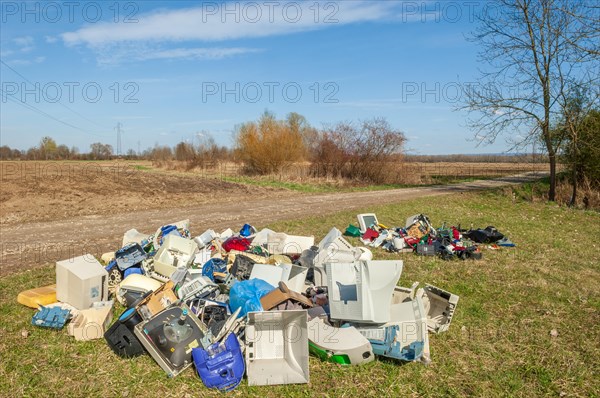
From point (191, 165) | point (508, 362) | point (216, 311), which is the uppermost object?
point (191, 165)

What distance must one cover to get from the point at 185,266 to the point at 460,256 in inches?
194

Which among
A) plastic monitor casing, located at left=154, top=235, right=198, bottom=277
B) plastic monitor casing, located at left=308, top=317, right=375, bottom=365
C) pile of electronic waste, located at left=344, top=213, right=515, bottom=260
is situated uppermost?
plastic monitor casing, located at left=154, top=235, right=198, bottom=277

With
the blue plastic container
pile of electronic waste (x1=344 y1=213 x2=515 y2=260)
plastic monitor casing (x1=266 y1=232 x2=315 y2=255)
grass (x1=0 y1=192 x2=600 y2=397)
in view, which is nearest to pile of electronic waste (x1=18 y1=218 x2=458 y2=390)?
the blue plastic container

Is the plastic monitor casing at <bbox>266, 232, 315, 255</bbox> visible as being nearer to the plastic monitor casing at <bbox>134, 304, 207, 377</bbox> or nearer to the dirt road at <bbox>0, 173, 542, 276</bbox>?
the plastic monitor casing at <bbox>134, 304, 207, 377</bbox>

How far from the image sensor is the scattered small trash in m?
3.62

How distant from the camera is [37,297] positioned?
5023 mm

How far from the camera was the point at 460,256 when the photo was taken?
296 inches

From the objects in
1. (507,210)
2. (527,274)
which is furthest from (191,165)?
(527,274)

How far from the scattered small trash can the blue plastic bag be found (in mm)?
12

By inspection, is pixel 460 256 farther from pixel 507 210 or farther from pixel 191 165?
pixel 191 165

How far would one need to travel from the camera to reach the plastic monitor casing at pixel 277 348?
352 cm

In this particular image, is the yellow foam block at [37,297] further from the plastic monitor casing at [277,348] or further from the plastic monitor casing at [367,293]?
the plastic monitor casing at [367,293]

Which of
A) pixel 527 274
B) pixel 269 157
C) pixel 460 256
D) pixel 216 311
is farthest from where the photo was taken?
pixel 269 157

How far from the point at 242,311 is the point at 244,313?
4cm
